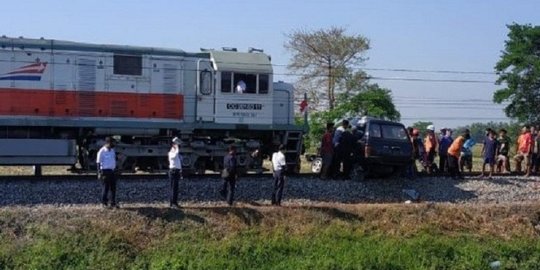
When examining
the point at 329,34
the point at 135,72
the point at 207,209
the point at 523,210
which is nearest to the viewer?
the point at 207,209

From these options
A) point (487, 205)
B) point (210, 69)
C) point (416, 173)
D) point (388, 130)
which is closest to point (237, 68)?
point (210, 69)

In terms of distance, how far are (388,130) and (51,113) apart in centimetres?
940

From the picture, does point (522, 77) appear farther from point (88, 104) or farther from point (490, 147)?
point (88, 104)

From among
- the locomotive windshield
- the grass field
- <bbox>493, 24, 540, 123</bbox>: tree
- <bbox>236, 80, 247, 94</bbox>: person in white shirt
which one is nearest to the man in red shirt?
the locomotive windshield

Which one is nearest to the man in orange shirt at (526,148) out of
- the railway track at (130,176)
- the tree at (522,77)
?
the railway track at (130,176)

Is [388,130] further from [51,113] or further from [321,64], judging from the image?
[321,64]

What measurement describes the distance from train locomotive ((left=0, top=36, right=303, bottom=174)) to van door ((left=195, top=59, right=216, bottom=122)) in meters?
0.03

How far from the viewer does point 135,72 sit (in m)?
21.2

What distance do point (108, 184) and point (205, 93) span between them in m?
6.24

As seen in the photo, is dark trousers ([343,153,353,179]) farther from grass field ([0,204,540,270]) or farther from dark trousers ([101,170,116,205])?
dark trousers ([101,170,116,205])

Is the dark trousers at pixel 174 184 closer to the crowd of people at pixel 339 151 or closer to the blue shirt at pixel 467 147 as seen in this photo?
the crowd of people at pixel 339 151

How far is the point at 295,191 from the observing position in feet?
63.0

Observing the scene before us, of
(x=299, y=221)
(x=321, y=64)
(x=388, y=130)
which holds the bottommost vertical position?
(x=299, y=221)

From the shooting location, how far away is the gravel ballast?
17234 mm
